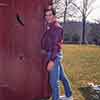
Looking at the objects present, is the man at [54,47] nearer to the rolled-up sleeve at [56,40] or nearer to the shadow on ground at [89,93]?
the rolled-up sleeve at [56,40]

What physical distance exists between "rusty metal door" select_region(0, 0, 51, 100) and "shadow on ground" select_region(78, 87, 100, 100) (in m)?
1.19

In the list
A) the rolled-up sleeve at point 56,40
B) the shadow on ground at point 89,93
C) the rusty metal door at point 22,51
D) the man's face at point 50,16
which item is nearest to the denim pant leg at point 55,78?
the rolled-up sleeve at point 56,40

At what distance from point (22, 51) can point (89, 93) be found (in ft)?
7.50

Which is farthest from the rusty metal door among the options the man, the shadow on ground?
the shadow on ground

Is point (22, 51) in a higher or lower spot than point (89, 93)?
higher

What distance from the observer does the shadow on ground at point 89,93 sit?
963 centimetres

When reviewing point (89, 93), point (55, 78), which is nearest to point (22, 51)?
point (55, 78)

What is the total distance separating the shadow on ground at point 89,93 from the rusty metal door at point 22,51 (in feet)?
3.89

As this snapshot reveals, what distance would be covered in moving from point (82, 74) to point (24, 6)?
5.95 m

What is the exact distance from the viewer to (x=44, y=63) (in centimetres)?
910

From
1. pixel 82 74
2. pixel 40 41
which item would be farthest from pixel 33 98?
pixel 82 74

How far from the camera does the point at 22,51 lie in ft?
29.0

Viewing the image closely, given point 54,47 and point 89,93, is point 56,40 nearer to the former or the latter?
point 54,47

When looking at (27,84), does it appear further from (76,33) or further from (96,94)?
(76,33)
